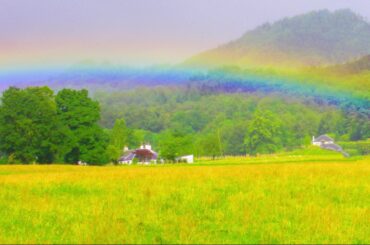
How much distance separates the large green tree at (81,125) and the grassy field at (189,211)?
43.9 meters

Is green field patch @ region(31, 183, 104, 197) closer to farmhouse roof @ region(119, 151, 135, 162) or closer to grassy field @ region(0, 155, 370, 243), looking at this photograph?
grassy field @ region(0, 155, 370, 243)

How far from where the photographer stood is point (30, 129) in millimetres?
56969

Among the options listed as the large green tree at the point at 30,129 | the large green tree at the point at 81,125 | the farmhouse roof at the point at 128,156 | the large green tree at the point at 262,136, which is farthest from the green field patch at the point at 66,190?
the large green tree at the point at 262,136

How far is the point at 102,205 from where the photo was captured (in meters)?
12.2

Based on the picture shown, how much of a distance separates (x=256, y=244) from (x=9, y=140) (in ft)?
176

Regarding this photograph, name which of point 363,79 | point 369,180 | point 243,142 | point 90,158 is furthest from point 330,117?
point 369,180

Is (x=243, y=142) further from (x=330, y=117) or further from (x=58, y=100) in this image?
(x=58, y=100)

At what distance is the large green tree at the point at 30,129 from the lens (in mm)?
56625

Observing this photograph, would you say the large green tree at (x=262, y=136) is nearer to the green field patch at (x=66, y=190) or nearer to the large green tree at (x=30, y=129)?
the large green tree at (x=30, y=129)

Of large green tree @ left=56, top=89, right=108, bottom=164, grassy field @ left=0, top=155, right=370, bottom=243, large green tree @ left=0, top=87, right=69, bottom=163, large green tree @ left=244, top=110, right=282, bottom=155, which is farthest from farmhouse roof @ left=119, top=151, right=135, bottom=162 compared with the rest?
grassy field @ left=0, top=155, right=370, bottom=243

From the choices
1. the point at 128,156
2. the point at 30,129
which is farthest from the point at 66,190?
the point at 128,156

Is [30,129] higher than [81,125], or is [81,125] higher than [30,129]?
[81,125]

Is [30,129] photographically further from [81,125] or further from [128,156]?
[128,156]

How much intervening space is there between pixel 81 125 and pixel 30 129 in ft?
23.7
